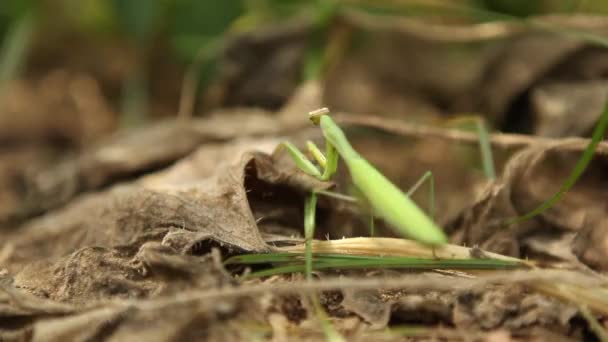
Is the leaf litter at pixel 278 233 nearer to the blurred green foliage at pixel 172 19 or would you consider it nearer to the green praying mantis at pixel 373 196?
the green praying mantis at pixel 373 196

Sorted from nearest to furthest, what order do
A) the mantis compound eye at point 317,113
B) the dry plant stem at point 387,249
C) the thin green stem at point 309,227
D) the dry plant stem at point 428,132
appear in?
Result: the thin green stem at point 309,227, the dry plant stem at point 387,249, the mantis compound eye at point 317,113, the dry plant stem at point 428,132

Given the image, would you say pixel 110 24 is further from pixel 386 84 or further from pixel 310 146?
pixel 310 146

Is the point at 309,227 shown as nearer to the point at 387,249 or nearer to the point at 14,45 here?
the point at 387,249

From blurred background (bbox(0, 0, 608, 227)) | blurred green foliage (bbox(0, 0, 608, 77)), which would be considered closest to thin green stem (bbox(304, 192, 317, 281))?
blurred background (bbox(0, 0, 608, 227))

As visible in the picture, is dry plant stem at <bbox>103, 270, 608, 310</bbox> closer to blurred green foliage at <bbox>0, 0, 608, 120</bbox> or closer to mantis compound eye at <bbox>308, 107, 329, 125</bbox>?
mantis compound eye at <bbox>308, 107, 329, 125</bbox>

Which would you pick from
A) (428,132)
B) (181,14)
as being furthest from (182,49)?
(428,132)

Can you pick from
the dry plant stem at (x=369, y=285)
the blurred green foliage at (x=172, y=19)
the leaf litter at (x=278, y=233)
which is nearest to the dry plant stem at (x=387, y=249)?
the leaf litter at (x=278, y=233)
